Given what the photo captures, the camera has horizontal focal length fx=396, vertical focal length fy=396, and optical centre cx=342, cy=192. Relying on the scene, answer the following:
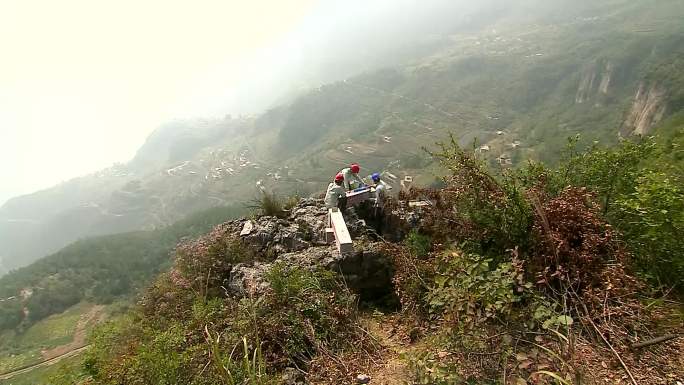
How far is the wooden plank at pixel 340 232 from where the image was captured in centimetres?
820

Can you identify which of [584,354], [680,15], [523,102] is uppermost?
[584,354]

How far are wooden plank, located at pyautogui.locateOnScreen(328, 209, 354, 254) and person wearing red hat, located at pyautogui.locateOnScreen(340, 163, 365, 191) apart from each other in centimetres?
114

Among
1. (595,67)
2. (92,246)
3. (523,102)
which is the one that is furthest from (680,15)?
(92,246)

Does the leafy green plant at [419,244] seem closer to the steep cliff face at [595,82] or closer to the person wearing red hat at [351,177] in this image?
the person wearing red hat at [351,177]

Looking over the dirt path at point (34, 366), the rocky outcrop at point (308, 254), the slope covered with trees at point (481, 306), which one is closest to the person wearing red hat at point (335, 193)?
the rocky outcrop at point (308, 254)

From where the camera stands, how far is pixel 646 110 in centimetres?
9119

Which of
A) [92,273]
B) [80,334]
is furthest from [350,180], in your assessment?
[92,273]

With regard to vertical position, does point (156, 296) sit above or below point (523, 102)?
above

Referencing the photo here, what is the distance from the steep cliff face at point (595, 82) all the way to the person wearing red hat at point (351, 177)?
16171 centimetres

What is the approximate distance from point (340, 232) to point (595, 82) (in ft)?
Answer: 563

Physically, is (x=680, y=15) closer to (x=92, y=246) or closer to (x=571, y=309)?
(x=571, y=309)

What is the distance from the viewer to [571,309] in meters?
4.53

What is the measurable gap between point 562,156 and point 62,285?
12056 centimetres

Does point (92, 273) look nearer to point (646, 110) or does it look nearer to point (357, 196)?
point (357, 196)
